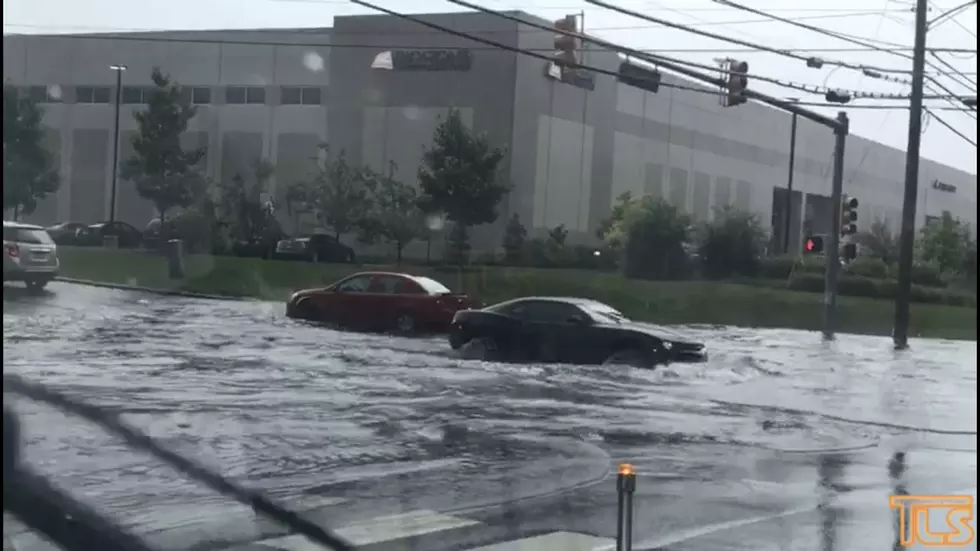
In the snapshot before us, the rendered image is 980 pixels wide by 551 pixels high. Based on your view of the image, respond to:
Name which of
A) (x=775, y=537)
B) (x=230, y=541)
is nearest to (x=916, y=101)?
(x=775, y=537)

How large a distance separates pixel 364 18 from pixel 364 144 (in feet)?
1.89

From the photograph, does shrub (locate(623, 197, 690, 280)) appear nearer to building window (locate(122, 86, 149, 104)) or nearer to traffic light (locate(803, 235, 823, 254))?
traffic light (locate(803, 235, 823, 254))

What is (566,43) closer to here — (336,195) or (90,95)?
(336,195)

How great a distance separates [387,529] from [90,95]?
2.25 metres

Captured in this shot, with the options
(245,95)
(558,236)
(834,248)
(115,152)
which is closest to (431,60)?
(245,95)

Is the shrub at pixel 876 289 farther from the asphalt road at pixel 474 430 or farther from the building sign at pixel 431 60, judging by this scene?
the building sign at pixel 431 60

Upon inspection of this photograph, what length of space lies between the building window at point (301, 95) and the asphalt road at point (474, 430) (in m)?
0.89

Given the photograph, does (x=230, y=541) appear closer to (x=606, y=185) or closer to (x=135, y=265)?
(x=135, y=265)

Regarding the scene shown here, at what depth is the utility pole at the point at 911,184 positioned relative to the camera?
4.46 m

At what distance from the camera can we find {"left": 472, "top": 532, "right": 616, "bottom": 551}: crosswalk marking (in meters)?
4.61

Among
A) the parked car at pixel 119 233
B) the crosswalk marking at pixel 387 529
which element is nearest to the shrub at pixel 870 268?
the crosswalk marking at pixel 387 529

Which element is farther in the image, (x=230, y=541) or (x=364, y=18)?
(x=364, y=18)

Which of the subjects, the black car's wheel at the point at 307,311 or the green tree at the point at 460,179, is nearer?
the green tree at the point at 460,179

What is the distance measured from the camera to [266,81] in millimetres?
4922
